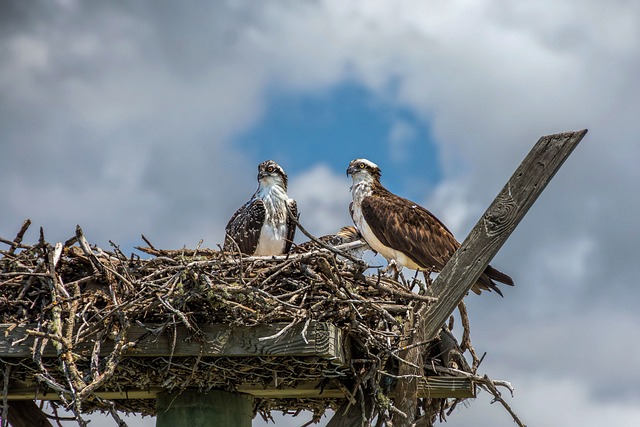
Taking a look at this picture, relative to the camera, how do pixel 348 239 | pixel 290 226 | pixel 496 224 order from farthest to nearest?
→ pixel 348 239, pixel 290 226, pixel 496 224

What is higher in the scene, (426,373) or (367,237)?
(367,237)

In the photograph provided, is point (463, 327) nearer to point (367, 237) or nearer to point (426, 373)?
point (426, 373)

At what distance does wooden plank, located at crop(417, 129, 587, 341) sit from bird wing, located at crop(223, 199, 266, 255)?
294cm

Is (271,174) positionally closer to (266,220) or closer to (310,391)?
(266,220)

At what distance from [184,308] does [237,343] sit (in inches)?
13.6

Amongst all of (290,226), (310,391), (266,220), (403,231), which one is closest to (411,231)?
(403,231)

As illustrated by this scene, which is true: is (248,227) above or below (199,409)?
above

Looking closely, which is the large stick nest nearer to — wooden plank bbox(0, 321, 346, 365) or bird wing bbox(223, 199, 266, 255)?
wooden plank bbox(0, 321, 346, 365)

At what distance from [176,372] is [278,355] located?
74 centimetres

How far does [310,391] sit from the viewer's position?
6348mm

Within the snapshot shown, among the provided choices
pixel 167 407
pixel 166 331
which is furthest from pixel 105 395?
pixel 166 331

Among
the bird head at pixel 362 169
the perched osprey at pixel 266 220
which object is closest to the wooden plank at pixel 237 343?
the perched osprey at pixel 266 220

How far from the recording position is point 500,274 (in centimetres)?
764

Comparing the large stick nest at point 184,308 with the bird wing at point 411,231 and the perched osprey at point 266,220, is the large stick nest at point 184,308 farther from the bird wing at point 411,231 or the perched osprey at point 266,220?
the bird wing at point 411,231
